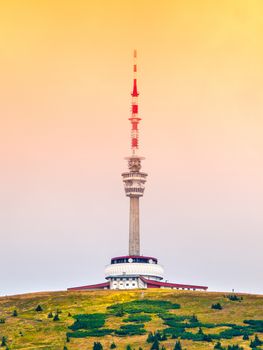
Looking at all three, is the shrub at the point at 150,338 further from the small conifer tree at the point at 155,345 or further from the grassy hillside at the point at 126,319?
the small conifer tree at the point at 155,345

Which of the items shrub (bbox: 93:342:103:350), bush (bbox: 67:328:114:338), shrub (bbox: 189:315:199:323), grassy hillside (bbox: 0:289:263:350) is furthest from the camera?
shrub (bbox: 189:315:199:323)

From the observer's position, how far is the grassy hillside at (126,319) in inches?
5463

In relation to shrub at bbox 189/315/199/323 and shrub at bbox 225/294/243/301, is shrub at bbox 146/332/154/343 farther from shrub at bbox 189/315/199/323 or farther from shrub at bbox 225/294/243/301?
shrub at bbox 225/294/243/301

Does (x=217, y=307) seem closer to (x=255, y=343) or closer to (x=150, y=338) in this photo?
(x=150, y=338)

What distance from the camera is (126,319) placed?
152 meters

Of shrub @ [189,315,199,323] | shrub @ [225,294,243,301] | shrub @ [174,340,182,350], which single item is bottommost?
shrub @ [174,340,182,350]

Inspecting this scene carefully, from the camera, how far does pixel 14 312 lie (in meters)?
160

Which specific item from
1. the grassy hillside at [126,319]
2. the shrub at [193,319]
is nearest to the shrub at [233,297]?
the grassy hillside at [126,319]

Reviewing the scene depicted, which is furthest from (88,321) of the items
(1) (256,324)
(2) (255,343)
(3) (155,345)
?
(2) (255,343)

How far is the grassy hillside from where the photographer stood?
13875 centimetres

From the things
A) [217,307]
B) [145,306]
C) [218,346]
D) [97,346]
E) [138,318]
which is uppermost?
[145,306]

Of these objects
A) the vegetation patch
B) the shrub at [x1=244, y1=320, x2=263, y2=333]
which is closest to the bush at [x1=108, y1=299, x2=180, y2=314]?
the vegetation patch

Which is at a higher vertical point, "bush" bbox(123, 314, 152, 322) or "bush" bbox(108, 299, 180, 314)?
"bush" bbox(108, 299, 180, 314)

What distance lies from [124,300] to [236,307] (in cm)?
1973
